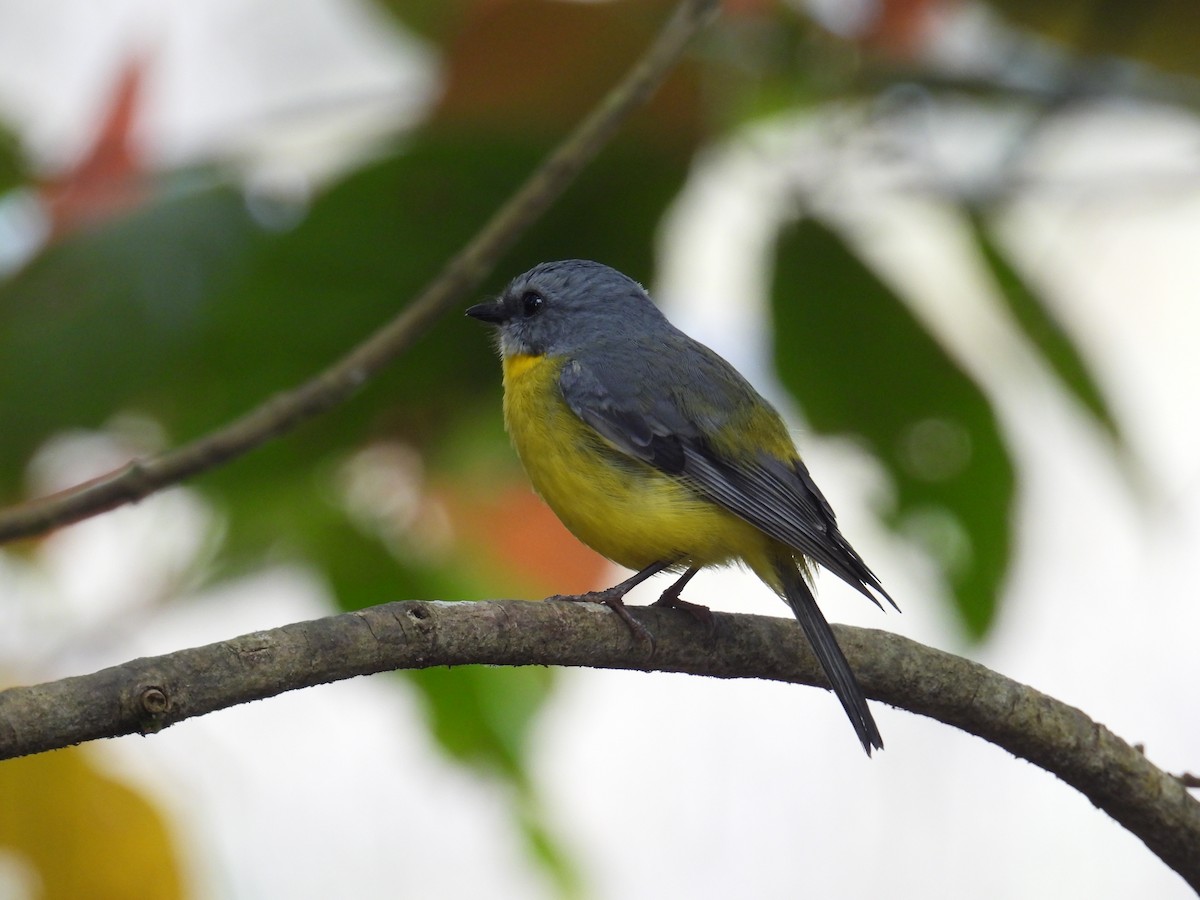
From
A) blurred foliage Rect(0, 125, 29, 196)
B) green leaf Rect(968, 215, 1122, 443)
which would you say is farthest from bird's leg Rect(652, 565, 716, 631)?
blurred foliage Rect(0, 125, 29, 196)

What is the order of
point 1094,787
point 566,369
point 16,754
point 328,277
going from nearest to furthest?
point 16,754
point 1094,787
point 328,277
point 566,369

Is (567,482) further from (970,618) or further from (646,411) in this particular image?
(970,618)

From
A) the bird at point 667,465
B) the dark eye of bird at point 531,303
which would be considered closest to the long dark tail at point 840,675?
the bird at point 667,465

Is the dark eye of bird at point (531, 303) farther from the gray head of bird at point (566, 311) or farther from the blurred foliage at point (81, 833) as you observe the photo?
the blurred foliage at point (81, 833)

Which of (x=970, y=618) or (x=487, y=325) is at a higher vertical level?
(x=487, y=325)

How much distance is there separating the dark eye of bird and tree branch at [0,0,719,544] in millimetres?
897

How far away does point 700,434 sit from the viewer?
3.03 m

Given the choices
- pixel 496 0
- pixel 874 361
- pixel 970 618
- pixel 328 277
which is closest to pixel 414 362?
pixel 328 277

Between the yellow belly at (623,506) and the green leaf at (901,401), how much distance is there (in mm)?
317

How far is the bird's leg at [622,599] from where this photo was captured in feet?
7.51

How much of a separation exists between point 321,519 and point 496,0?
3.46ft

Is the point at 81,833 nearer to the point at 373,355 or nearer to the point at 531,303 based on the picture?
the point at 373,355

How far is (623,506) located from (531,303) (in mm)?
751

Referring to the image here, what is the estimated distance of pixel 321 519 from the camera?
2.81 metres
